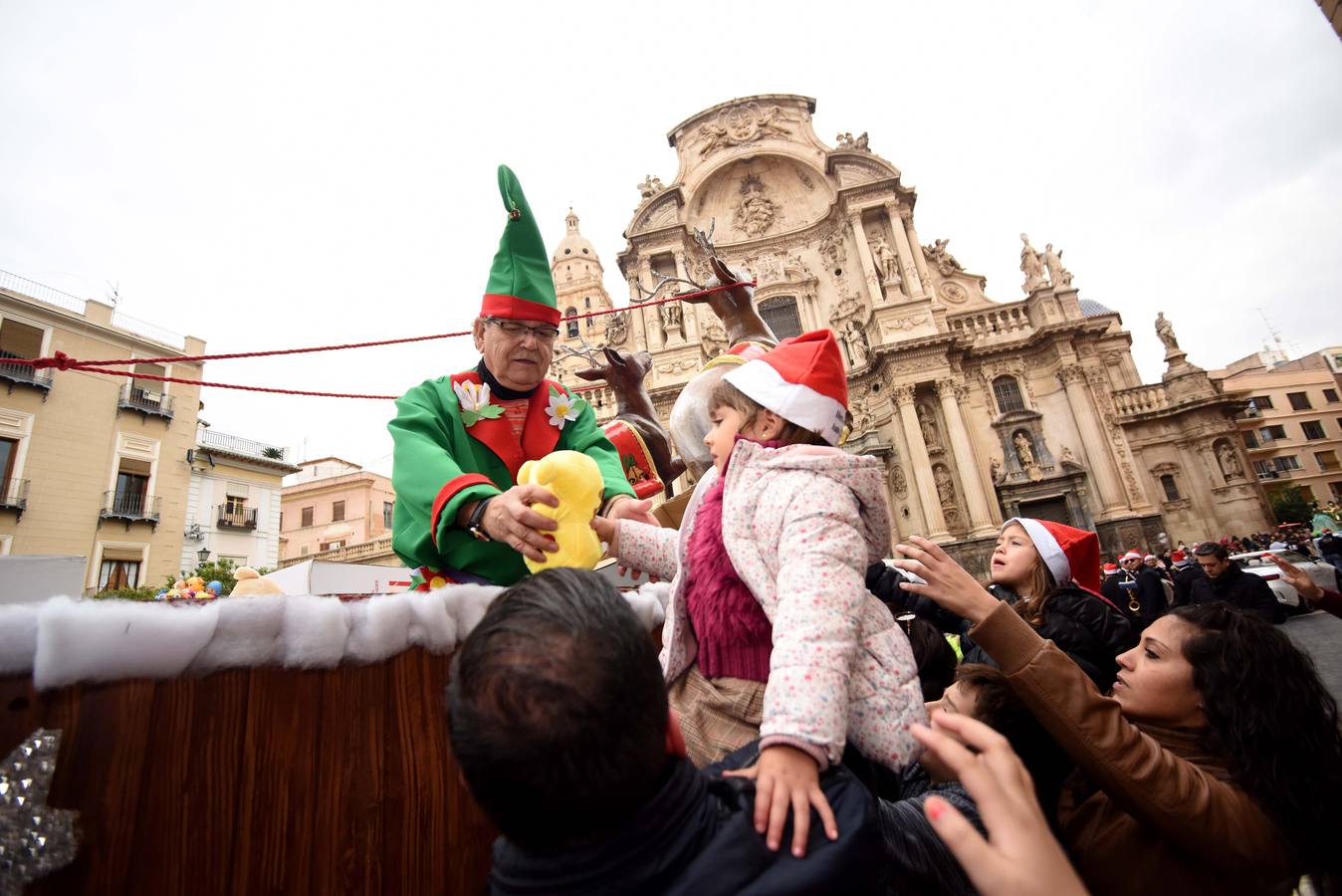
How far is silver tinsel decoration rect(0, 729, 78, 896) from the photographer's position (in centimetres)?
70

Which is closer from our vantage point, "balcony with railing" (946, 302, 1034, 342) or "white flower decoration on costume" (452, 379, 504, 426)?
"white flower decoration on costume" (452, 379, 504, 426)

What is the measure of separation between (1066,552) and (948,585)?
177 cm

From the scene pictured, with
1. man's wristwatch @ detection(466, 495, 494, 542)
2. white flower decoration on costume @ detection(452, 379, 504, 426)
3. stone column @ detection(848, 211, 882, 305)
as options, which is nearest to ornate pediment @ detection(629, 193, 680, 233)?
stone column @ detection(848, 211, 882, 305)

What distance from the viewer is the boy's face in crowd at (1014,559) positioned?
9.07 ft

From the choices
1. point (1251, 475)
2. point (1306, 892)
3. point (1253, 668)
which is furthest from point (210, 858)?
point (1251, 475)

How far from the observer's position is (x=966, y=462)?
1720 cm

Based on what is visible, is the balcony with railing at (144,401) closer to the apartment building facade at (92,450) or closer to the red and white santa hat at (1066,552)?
the apartment building facade at (92,450)

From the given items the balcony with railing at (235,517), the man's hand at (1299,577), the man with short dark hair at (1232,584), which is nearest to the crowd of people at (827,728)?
the man's hand at (1299,577)

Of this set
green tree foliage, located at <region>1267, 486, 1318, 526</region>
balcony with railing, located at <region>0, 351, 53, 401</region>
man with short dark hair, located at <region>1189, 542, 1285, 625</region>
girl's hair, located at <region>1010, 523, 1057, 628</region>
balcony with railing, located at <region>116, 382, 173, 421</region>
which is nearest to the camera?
girl's hair, located at <region>1010, 523, 1057, 628</region>

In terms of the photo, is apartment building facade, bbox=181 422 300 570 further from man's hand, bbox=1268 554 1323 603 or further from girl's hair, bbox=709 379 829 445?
man's hand, bbox=1268 554 1323 603

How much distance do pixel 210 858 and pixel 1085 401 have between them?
70.4ft

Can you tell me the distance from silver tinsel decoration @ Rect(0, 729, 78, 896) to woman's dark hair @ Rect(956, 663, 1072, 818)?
75.0 inches

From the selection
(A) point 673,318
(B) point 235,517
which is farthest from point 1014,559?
(B) point 235,517

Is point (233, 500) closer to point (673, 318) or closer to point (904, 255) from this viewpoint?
point (673, 318)
